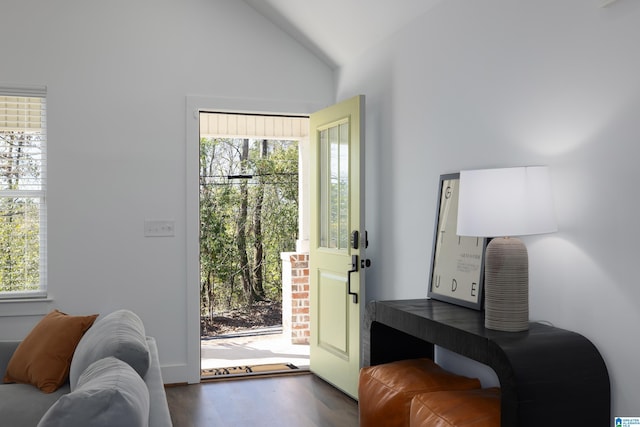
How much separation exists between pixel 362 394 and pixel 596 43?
6.44ft

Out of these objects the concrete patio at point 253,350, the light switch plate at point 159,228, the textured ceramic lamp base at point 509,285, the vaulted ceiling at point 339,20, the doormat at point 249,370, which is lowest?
the concrete patio at point 253,350

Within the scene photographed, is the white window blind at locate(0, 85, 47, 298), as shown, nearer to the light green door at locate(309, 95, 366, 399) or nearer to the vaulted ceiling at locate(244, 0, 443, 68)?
the vaulted ceiling at locate(244, 0, 443, 68)

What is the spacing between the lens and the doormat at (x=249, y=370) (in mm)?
5028

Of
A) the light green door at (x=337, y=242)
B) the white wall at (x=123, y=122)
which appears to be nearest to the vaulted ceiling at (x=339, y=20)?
the white wall at (x=123, y=122)

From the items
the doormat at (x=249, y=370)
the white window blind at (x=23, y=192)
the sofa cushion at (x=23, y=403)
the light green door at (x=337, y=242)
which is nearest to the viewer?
the sofa cushion at (x=23, y=403)

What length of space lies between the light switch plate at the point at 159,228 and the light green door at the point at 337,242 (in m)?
1.10

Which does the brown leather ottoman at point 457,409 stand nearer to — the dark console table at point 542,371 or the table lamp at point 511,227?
the dark console table at point 542,371

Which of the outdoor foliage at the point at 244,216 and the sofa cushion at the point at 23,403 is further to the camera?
the outdoor foliage at the point at 244,216

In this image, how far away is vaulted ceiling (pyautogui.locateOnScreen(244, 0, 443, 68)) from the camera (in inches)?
151

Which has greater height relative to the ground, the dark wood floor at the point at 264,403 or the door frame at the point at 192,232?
the door frame at the point at 192,232

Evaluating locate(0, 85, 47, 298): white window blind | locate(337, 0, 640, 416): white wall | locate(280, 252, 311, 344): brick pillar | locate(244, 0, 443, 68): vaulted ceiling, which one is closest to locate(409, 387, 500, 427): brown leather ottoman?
locate(337, 0, 640, 416): white wall

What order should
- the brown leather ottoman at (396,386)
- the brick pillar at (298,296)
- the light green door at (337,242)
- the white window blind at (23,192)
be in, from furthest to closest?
1. the brick pillar at (298,296)
2. the white window blind at (23,192)
3. the light green door at (337,242)
4. the brown leather ottoman at (396,386)

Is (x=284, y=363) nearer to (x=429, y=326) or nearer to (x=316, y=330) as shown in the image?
(x=316, y=330)

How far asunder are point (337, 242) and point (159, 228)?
4.51ft
